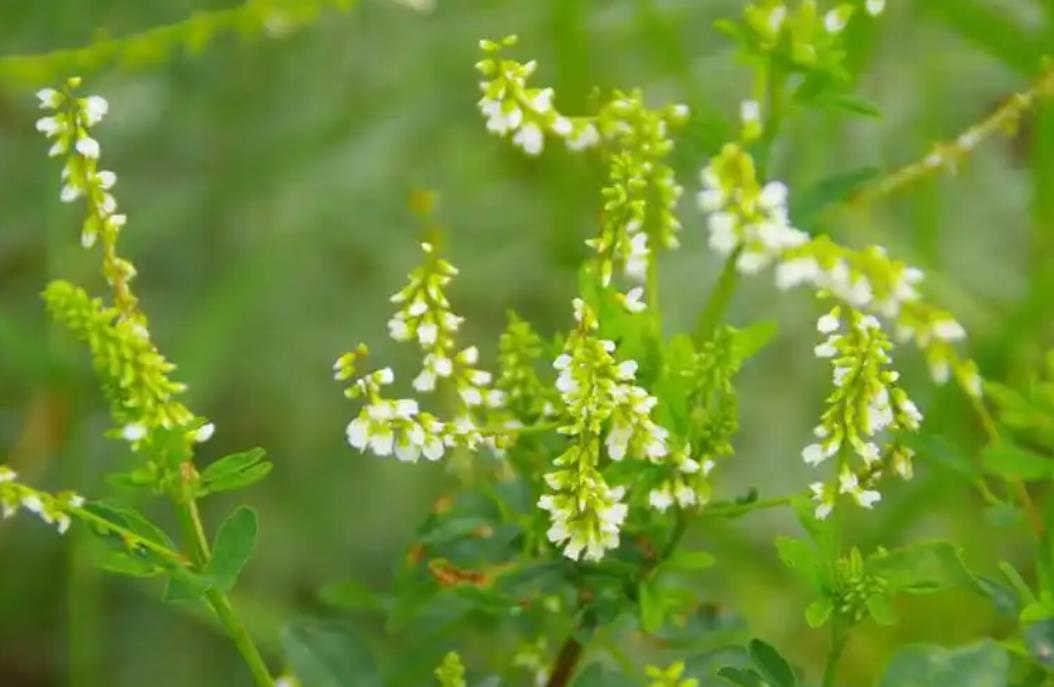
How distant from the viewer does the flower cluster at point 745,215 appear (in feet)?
1.97

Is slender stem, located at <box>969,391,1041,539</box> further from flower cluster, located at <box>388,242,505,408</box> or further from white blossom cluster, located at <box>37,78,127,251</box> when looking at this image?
white blossom cluster, located at <box>37,78,127,251</box>

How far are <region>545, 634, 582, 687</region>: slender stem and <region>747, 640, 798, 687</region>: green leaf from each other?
13cm

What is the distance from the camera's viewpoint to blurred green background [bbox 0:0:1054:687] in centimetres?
164

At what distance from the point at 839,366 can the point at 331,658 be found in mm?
318

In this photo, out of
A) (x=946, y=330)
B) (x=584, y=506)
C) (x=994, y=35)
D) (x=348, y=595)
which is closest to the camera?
(x=946, y=330)

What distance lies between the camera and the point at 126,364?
70 centimetres

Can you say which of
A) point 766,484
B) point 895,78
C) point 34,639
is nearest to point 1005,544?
point 766,484

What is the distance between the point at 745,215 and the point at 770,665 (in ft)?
0.81

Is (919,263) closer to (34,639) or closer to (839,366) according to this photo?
Answer: (839,366)

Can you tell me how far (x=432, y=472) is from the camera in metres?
1.77

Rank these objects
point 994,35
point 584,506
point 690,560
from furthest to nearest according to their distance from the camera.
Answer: point 994,35 → point 690,560 → point 584,506

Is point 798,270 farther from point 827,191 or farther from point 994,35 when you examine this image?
point 994,35

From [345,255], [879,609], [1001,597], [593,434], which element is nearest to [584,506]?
[593,434]

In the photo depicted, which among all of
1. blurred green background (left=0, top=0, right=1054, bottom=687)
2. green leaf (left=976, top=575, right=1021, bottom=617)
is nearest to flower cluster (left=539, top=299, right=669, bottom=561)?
green leaf (left=976, top=575, right=1021, bottom=617)
